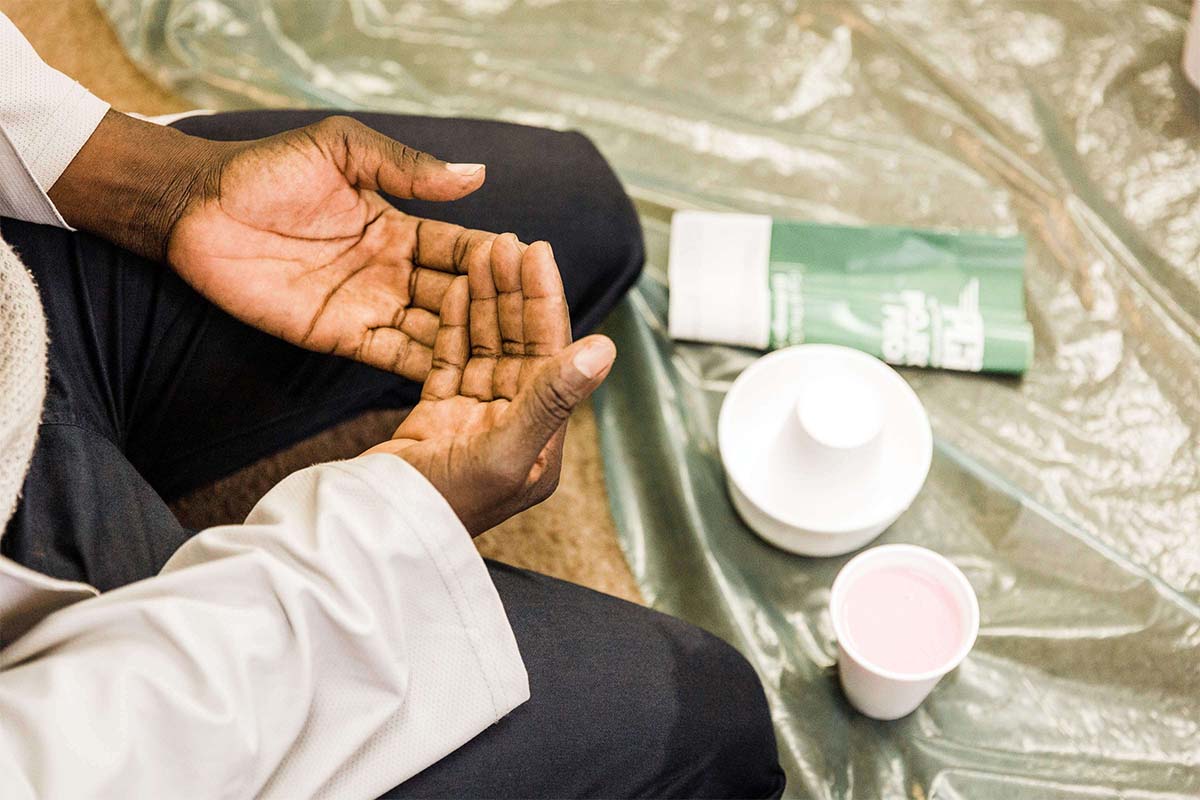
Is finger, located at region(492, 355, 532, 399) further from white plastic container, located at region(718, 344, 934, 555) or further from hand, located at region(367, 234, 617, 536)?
white plastic container, located at region(718, 344, 934, 555)

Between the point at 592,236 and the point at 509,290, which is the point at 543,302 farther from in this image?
the point at 592,236

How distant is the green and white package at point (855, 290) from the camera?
3.05 ft

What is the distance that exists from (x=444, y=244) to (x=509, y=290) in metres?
0.10

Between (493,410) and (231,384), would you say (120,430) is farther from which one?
(493,410)

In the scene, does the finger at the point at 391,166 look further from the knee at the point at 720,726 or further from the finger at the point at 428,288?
the knee at the point at 720,726

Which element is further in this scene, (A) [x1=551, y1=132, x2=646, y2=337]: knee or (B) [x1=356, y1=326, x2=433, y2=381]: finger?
(A) [x1=551, y1=132, x2=646, y2=337]: knee

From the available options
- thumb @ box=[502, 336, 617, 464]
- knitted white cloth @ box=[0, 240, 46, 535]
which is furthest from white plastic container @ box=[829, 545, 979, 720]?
knitted white cloth @ box=[0, 240, 46, 535]

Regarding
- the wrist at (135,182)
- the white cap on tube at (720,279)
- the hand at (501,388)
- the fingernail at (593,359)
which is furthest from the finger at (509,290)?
the white cap on tube at (720,279)

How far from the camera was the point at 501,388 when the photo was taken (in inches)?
25.2

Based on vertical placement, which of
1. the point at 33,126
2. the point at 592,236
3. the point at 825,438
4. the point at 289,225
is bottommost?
the point at 825,438

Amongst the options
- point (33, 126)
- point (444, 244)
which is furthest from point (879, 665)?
point (33, 126)

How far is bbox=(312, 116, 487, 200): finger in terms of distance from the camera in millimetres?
646

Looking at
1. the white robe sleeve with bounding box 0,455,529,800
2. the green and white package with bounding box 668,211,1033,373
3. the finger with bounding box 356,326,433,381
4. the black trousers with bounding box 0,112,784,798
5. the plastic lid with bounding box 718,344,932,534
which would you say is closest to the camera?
the white robe sleeve with bounding box 0,455,529,800

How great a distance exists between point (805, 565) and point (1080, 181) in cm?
50
